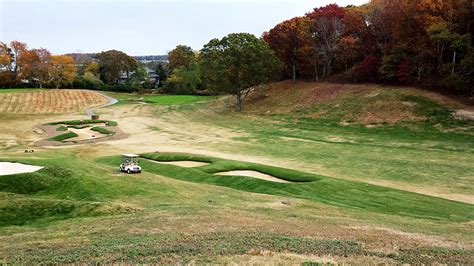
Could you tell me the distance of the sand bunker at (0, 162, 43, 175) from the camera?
25391mm

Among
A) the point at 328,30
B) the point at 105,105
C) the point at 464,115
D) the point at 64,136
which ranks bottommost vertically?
the point at 64,136

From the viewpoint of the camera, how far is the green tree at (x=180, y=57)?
13662cm

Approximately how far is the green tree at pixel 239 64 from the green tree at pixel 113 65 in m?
76.2

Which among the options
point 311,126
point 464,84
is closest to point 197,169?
point 311,126

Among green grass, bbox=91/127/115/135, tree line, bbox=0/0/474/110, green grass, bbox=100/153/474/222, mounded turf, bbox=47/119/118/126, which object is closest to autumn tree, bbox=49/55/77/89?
tree line, bbox=0/0/474/110

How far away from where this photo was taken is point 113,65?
142m

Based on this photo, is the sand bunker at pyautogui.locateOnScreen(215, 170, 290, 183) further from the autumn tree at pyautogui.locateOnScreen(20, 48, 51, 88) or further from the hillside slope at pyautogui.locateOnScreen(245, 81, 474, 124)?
the autumn tree at pyautogui.locateOnScreen(20, 48, 51, 88)

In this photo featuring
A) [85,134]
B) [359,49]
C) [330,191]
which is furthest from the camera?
[359,49]

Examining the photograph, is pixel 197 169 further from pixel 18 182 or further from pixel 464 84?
pixel 464 84

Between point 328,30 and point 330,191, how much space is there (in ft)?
187

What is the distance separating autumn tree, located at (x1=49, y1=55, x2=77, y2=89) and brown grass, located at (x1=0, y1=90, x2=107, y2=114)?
36.5 feet

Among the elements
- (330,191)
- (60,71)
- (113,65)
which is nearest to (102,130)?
(330,191)

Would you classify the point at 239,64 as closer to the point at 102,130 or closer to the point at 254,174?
the point at 102,130

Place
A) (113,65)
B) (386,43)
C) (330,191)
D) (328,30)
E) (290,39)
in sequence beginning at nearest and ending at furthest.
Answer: (330,191), (386,43), (328,30), (290,39), (113,65)
